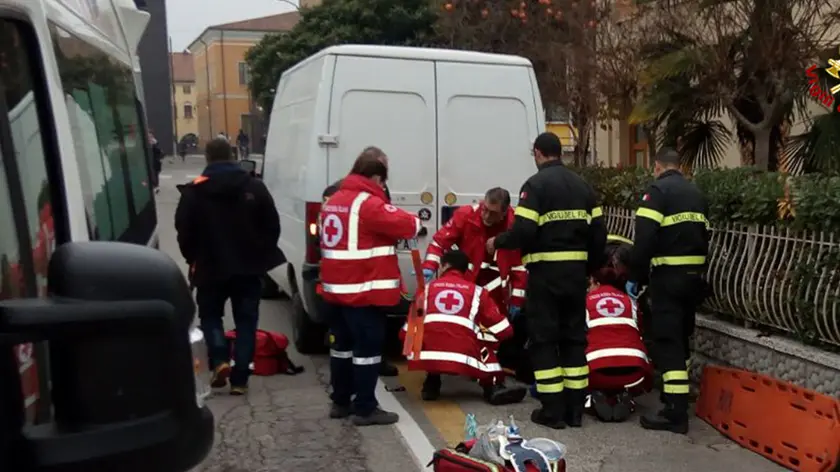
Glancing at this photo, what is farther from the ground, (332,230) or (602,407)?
(332,230)

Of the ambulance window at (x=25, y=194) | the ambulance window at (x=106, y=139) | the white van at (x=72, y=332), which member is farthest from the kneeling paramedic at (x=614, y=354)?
the ambulance window at (x=25, y=194)

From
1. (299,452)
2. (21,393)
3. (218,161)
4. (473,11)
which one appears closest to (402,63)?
(218,161)

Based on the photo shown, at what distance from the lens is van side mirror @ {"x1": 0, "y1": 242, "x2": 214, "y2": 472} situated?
4.59 ft

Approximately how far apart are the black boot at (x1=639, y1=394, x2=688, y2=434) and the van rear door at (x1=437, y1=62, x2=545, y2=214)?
2372mm

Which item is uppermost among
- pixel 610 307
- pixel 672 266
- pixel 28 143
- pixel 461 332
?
pixel 28 143

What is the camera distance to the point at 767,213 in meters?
5.64

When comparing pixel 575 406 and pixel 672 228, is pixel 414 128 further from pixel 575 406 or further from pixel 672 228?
pixel 575 406

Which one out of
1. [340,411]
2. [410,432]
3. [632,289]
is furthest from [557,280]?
[340,411]

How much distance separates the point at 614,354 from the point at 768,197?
4.62 feet

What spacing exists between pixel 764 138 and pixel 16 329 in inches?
402

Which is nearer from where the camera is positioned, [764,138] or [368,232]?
[368,232]

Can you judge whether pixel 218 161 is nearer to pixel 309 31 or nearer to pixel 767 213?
pixel 767 213

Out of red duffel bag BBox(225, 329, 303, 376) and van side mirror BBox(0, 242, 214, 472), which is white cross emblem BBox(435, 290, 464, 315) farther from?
van side mirror BBox(0, 242, 214, 472)

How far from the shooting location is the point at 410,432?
545 centimetres
